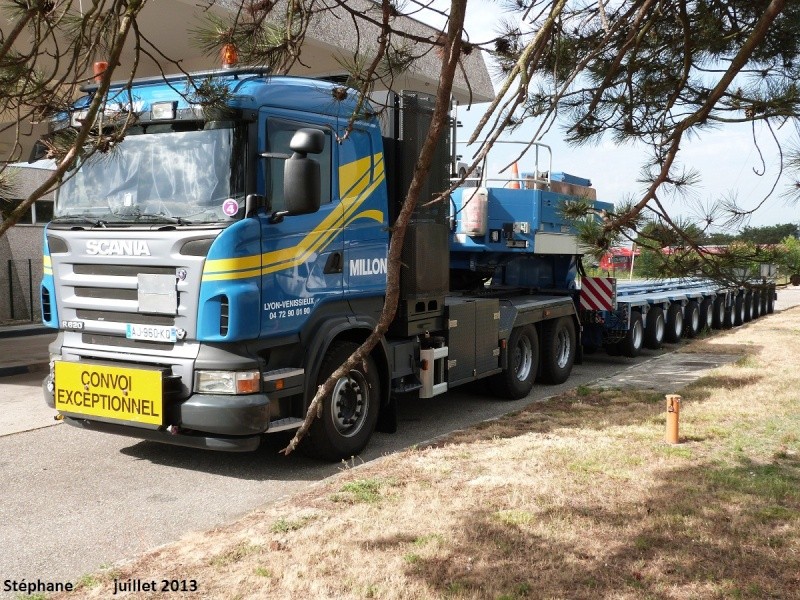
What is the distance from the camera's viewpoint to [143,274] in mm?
5910

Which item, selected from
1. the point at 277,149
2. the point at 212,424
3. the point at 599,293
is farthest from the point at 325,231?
the point at 599,293

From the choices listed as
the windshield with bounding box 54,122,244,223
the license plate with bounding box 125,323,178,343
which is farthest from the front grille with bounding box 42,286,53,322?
the license plate with bounding box 125,323,178,343

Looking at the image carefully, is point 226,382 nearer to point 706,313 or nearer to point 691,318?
point 691,318

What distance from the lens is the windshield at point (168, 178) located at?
18.9ft

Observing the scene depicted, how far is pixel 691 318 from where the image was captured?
1569 centimetres

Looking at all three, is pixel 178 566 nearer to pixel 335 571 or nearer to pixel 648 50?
pixel 335 571

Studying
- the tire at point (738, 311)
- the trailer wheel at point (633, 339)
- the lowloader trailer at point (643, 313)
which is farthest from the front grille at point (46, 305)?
the tire at point (738, 311)

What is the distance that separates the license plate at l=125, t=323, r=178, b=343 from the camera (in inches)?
229

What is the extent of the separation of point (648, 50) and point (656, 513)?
3029mm

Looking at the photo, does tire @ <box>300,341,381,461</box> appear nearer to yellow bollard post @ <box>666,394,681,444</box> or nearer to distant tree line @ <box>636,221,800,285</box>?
yellow bollard post @ <box>666,394,681,444</box>

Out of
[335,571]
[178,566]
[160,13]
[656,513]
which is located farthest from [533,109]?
[160,13]

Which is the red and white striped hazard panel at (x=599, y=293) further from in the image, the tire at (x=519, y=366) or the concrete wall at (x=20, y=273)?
the concrete wall at (x=20, y=273)

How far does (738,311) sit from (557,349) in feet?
33.2

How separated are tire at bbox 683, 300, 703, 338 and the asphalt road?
858cm
